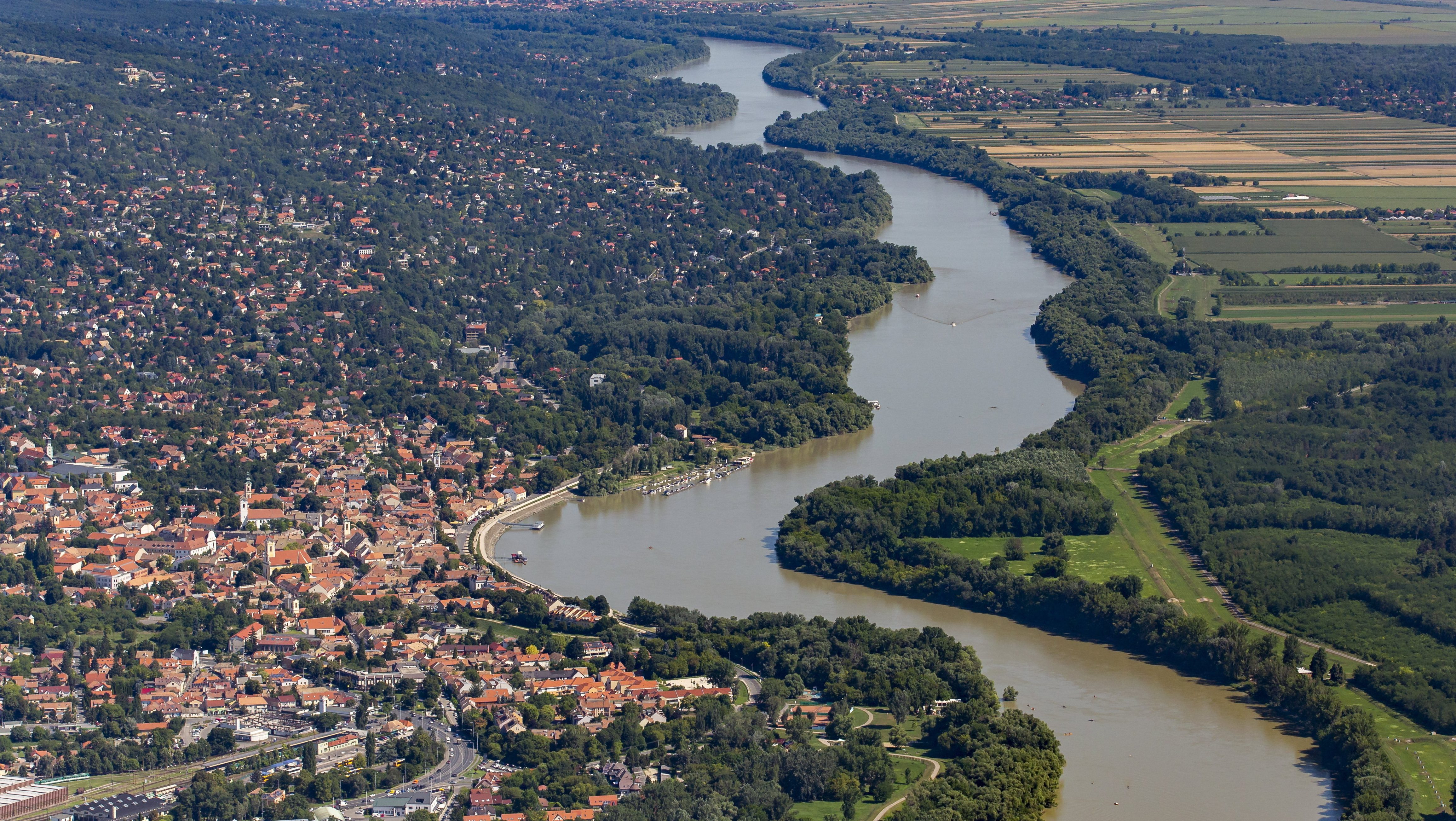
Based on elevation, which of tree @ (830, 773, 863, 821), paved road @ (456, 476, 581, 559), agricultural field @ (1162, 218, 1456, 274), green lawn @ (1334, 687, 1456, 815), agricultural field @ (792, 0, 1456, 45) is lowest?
paved road @ (456, 476, 581, 559)

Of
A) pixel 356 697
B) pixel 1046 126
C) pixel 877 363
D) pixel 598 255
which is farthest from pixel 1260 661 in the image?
pixel 1046 126

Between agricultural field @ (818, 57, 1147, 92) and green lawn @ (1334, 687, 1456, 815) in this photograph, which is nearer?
green lawn @ (1334, 687, 1456, 815)

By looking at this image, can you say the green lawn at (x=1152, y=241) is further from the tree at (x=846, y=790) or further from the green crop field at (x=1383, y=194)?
the tree at (x=846, y=790)

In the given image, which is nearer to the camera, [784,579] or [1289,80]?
[784,579]

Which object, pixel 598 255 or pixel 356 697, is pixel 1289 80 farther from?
pixel 356 697

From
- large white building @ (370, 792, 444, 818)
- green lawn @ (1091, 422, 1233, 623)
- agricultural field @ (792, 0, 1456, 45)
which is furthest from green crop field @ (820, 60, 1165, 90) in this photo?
large white building @ (370, 792, 444, 818)

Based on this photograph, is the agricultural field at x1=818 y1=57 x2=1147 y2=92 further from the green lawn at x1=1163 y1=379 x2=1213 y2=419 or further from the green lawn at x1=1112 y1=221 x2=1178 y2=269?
the green lawn at x1=1163 y1=379 x2=1213 y2=419
